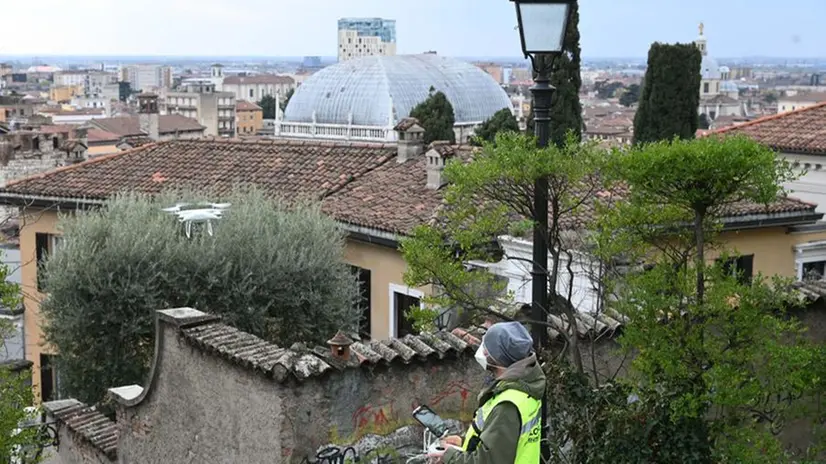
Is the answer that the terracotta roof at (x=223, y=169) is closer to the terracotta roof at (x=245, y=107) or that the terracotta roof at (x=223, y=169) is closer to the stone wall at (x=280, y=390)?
the stone wall at (x=280, y=390)

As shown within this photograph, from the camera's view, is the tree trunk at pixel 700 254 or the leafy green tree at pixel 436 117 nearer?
the tree trunk at pixel 700 254

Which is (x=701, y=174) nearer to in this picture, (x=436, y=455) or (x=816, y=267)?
(x=436, y=455)

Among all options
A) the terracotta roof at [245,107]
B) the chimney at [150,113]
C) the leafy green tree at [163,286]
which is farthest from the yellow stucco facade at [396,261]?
the terracotta roof at [245,107]

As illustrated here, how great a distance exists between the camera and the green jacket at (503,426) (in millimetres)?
4496

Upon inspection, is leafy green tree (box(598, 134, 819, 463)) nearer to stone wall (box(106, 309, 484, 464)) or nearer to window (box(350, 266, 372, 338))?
stone wall (box(106, 309, 484, 464))

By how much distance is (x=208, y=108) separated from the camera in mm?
151250

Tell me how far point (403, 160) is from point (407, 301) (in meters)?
4.13

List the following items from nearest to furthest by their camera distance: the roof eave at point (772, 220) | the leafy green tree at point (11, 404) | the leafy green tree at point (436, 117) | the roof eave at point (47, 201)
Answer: the leafy green tree at point (11, 404) → the roof eave at point (772, 220) → the roof eave at point (47, 201) → the leafy green tree at point (436, 117)

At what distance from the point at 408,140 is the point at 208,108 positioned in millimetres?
135148

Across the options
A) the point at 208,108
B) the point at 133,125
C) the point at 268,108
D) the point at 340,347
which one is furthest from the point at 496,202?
the point at 268,108

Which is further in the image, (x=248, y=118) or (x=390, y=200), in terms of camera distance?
(x=248, y=118)

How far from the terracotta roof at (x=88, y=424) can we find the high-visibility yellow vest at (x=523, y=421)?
6829 mm

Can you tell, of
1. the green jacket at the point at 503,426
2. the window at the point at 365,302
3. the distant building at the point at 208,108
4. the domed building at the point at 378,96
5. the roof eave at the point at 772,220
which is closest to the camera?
the green jacket at the point at 503,426

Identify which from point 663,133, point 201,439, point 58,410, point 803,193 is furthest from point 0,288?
point 663,133
